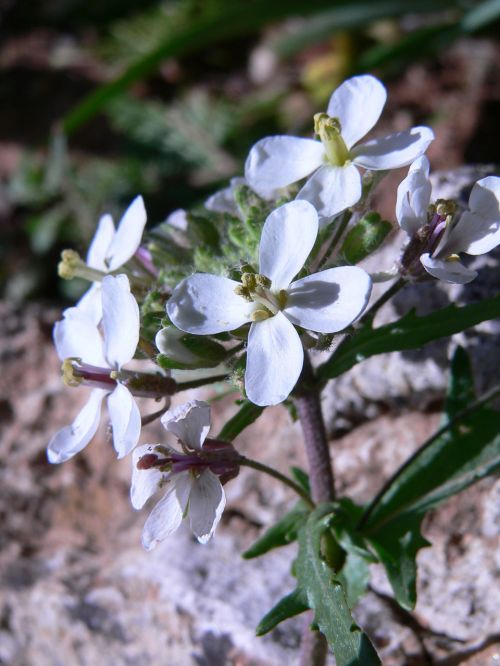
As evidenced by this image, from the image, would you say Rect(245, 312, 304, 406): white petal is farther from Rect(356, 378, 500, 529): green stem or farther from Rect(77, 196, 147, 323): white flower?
Rect(356, 378, 500, 529): green stem

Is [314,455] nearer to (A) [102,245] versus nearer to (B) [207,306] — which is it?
(B) [207,306]

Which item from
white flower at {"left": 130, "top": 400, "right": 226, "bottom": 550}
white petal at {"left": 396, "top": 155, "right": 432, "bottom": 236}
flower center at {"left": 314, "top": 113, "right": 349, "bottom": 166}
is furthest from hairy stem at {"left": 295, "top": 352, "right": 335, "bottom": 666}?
flower center at {"left": 314, "top": 113, "right": 349, "bottom": 166}

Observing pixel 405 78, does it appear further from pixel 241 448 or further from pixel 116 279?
pixel 116 279

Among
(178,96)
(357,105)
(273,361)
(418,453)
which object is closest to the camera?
(273,361)

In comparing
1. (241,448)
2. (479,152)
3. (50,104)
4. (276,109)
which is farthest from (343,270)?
(50,104)

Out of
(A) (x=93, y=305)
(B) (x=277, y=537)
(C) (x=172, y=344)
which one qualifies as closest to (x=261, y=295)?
(C) (x=172, y=344)

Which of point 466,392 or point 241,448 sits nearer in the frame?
point 466,392
